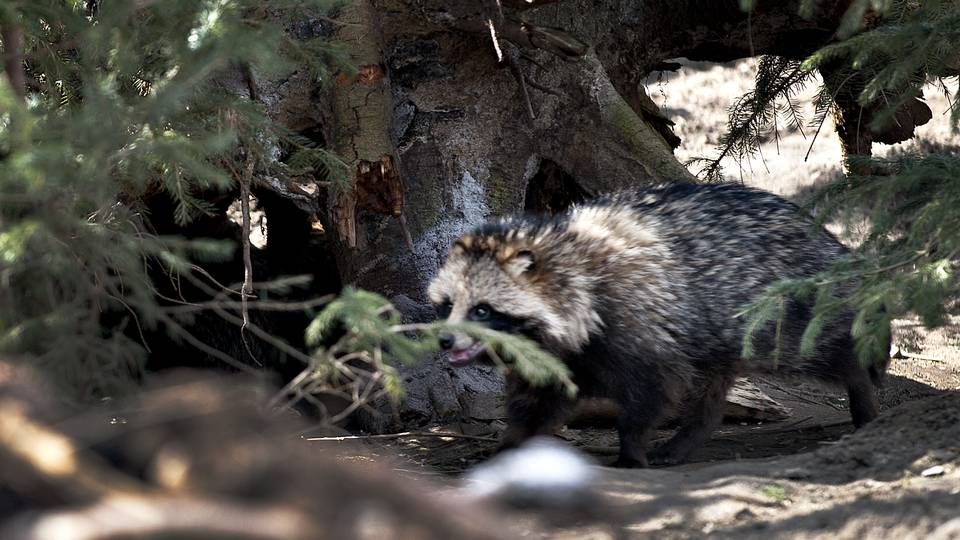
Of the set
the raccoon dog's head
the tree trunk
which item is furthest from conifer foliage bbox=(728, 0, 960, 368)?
the tree trunk

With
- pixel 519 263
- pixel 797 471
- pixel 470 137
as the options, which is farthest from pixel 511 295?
pixel 470 137

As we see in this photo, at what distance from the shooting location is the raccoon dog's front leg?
576 cm

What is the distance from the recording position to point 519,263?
556 cm

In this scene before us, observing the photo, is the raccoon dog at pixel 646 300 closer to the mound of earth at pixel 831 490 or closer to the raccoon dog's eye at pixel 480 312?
the raccoon dog's eye at pixel 480 312

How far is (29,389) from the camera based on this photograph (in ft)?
8.05

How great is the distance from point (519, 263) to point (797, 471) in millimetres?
1632

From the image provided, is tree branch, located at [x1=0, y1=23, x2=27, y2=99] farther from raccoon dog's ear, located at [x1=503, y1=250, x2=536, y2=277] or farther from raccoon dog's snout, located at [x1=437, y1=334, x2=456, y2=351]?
raccoon dog's ear, located at [x1=503, y1=250, x2=536, y2=277]

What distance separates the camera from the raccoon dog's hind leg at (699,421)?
6.13 m

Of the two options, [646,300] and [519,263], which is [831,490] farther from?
[519,263]

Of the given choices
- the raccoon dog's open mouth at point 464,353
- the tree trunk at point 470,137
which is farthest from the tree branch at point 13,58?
the tree trunk at point 470,137

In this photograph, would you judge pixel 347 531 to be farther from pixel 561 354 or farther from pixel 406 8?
pixel 406 8

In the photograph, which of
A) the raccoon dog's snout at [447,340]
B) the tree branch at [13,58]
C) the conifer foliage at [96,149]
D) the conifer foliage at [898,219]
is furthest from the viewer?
the raccoon dog's snout at [447,340]

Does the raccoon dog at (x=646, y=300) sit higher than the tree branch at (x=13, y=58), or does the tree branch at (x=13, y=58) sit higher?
the tree branch at (x=13, y=58)

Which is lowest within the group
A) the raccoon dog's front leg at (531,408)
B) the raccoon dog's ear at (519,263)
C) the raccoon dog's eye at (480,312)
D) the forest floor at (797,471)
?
the forest floor at (797,471)
